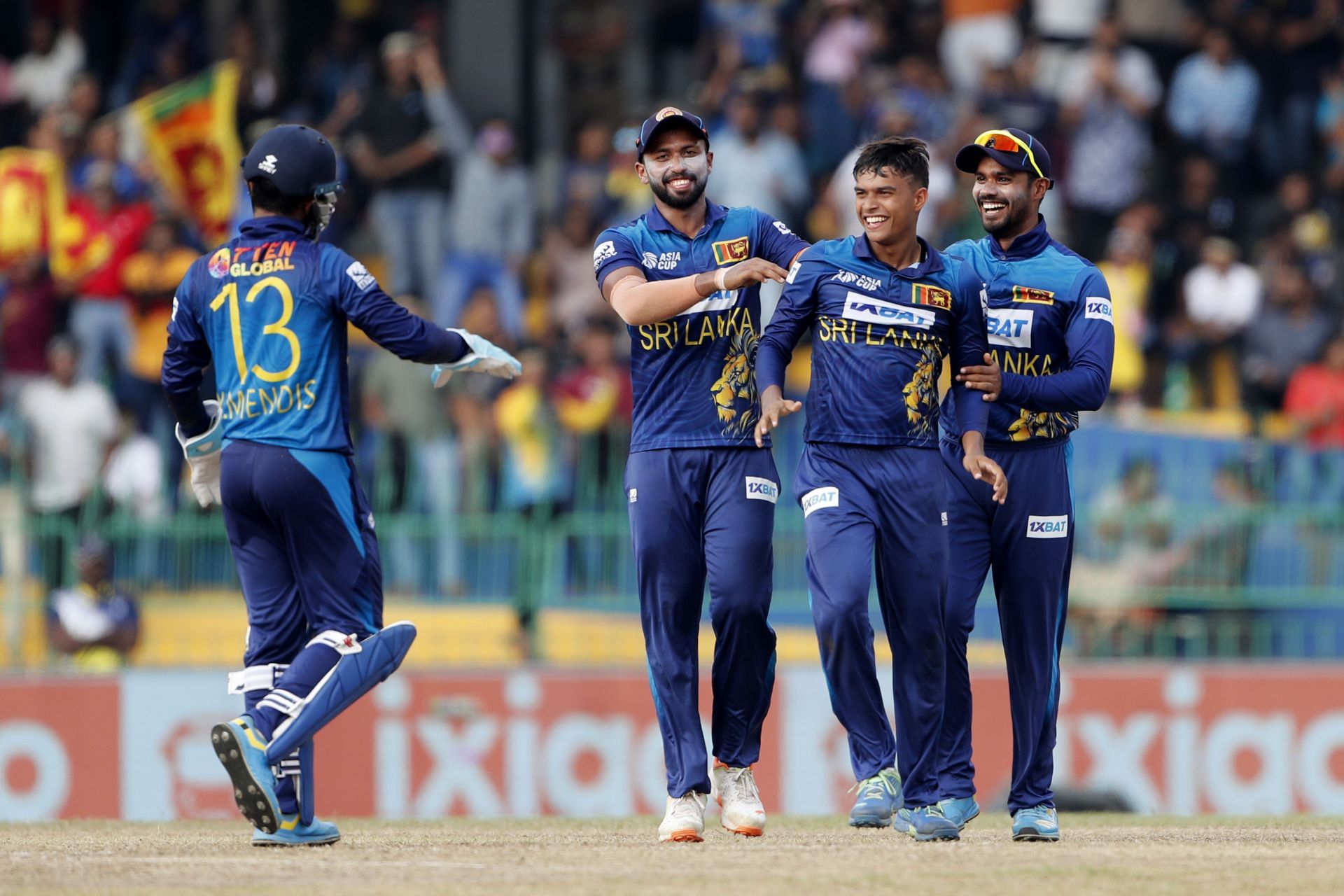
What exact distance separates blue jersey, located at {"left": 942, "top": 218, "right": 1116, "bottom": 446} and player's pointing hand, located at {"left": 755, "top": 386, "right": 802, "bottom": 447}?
0.76 metres

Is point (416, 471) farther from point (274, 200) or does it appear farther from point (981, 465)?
point (981, 465)

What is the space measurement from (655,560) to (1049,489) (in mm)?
1541

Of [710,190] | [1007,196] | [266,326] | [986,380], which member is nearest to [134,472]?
[710,190]

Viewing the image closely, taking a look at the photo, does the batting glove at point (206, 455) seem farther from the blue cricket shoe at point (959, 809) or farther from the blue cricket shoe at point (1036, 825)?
the blue cricket shoe at point (1036, 825)

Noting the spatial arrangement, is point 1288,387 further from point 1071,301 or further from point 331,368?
point 331,368

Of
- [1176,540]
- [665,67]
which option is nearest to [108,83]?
[665,67]

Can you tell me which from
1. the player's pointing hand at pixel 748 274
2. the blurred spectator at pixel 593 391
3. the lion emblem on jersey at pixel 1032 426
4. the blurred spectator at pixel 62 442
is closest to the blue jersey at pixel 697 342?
the player's pointing hand at pixel 748 274

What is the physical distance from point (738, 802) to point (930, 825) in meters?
0.81

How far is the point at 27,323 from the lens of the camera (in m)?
16.6

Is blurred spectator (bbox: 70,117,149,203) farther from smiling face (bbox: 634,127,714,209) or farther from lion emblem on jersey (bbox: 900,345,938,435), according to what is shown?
lion emblem on jersey (bbox: 900,345,938,435)

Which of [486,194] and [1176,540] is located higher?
[486,194]

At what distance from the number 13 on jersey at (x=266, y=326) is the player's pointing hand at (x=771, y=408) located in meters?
1.72

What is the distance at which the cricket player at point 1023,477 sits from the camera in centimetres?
795

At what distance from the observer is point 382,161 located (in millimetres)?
17422
